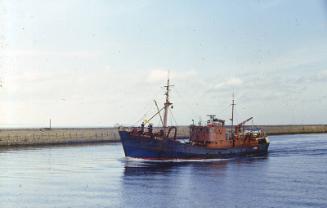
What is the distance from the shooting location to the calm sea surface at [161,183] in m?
37.4

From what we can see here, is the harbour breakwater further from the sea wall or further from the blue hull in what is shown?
the blue hull

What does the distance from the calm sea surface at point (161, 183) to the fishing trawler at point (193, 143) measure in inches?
75.4

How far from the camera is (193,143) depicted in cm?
7600

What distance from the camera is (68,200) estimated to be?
37812 mm

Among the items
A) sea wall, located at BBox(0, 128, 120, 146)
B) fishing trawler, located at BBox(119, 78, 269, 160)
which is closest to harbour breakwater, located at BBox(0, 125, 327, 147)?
sea wall, located at BBox(0, 128, 120, 146)

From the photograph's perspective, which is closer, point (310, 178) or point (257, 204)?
point (257, 204)

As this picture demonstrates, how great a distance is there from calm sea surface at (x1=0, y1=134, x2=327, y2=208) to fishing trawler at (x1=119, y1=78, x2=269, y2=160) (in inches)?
75.4

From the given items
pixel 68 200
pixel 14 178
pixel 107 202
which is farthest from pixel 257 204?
pixel 14 178

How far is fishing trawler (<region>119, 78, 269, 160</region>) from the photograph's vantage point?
227 ft

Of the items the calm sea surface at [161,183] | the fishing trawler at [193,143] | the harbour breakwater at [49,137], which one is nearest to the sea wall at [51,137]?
the harbour breakwater at [49,137]

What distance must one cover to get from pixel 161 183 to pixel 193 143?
28904 millimetres

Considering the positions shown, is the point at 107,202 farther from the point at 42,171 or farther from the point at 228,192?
the point at 42,171

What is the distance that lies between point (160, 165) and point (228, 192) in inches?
944

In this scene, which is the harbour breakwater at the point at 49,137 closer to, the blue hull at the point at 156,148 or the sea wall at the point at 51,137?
the sea wall at the point at 51,137
